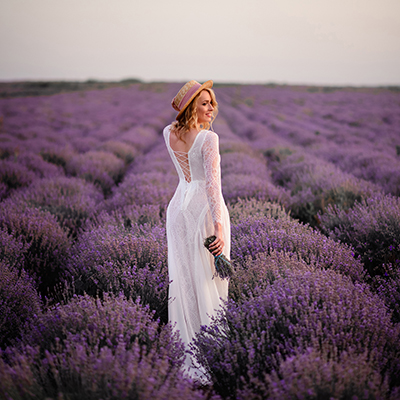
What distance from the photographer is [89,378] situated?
1.05 metres

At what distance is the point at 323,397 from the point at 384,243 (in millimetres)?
2040

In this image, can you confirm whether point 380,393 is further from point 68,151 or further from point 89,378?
point 68,151

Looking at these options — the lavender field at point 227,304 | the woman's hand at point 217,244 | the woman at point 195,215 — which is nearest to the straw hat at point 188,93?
the woman at point 195,215

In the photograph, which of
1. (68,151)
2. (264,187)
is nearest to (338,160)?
(264,187)

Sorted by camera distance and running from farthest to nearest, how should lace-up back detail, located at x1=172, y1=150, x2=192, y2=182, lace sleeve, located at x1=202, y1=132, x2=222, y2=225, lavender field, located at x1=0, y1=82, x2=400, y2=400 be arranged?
lace-up back detail, located at x1=172, y1=150, x2=192, y2=182 < lace sleeve, located at x1=202, y1=132, x2=222, y2=225 < lavender field, located at x1=0, y1=82, x2=400, y2=400

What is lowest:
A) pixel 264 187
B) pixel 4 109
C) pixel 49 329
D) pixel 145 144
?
pixel 49 329

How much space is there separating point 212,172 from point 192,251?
0.55 metres

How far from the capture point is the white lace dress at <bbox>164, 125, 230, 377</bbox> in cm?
179

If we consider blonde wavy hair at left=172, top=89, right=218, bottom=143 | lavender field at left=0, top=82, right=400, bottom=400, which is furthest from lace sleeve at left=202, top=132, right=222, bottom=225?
lavender field at left=0, top=82, right=400, bottom=400

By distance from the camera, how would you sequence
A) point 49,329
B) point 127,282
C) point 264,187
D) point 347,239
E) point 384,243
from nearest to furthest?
point 49,329 < point 127,282 < point 384,243 < point 347,239 < point 264,187

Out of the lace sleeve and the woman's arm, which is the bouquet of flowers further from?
the lace sleeve

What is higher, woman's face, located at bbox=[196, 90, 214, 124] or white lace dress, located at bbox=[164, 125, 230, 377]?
woman's face, located at bbox=[196, 90, 214, 124]

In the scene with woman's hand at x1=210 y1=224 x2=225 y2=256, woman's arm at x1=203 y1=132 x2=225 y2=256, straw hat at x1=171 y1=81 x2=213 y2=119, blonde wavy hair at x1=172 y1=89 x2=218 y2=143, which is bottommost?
woman's hand at x1=210 y1=224 x2=225 y2=256

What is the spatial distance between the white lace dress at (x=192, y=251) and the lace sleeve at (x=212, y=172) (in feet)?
0.08
